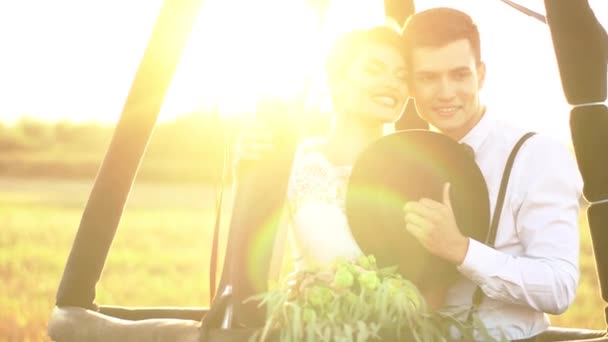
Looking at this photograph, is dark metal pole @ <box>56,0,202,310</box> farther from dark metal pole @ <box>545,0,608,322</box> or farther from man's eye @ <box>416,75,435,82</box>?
dark metal pole @ <box>545,0,608,322</box>

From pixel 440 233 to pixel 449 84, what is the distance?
0.70m

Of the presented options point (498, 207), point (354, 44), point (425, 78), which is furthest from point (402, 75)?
point (498, 207)

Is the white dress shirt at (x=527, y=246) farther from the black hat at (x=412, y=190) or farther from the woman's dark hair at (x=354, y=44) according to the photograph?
the woman's dark hair at (x=354, y=44)

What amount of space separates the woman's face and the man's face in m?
0.07

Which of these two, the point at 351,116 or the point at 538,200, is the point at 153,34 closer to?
the point at 351,116

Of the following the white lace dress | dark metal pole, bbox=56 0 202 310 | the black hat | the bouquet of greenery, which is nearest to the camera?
the bouquet of greenery

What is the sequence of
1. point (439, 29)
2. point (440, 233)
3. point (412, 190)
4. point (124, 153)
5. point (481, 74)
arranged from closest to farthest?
point (440, 233) → point (412, 190) → point (439, 29) → point (481, 74) → point (124, 153)

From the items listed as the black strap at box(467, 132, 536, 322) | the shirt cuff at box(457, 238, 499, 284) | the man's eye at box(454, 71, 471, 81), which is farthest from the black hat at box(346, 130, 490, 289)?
the man's eye at box(454, 71, 471, 81)

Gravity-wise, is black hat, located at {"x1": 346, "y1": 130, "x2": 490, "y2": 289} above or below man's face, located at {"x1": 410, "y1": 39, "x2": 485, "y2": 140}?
below

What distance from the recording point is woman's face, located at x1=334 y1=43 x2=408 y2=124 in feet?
12.9

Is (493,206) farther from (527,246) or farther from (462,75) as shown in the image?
(462,75)

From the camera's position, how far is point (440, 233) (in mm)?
3484

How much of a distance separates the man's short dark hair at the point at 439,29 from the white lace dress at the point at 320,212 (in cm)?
53

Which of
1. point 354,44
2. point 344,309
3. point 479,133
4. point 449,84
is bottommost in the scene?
point 344,309
